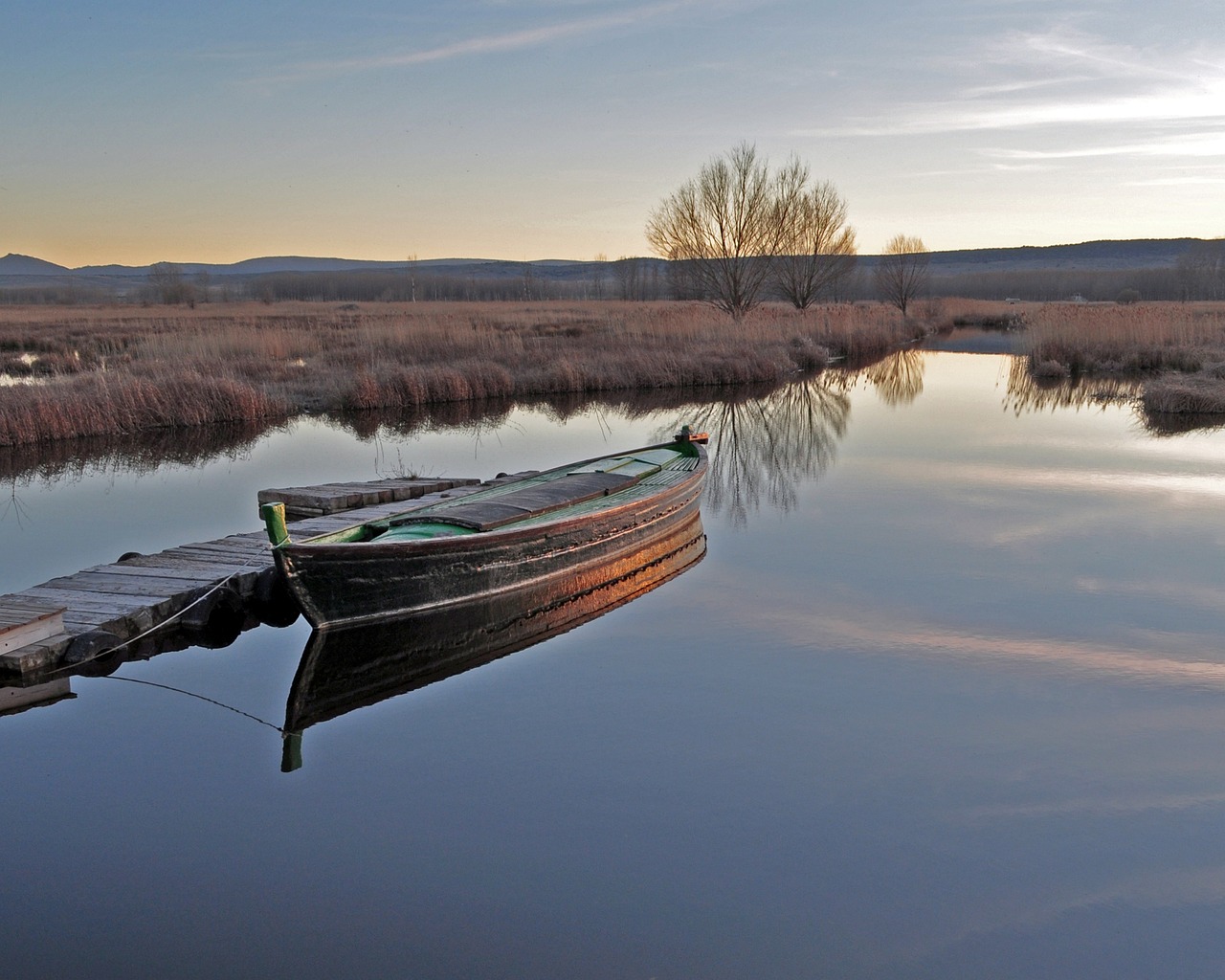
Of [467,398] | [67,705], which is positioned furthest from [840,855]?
[467,398]

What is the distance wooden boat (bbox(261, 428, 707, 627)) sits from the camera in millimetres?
6875

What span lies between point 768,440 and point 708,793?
40.6ft

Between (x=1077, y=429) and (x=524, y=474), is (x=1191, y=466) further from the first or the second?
(x=524, y=474)

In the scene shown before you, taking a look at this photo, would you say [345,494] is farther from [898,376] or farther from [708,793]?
[898,376]

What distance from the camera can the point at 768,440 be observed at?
680 inches

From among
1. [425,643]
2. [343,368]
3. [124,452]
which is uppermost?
[343,368]

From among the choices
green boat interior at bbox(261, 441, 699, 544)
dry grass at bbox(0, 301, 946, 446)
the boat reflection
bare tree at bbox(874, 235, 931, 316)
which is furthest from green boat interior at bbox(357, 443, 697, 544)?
bare tree at bbox(874, 235, 931, 316)

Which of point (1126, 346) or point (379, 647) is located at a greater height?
point (1126, 346)

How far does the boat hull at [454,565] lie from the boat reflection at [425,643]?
0.08 meters

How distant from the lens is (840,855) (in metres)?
4.68

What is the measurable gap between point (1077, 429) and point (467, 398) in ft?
36.0

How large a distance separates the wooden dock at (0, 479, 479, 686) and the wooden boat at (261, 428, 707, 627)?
0.90 m

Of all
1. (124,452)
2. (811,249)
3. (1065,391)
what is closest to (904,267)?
(811,249)

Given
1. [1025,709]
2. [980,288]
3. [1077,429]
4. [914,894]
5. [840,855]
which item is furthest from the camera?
[980,288]
